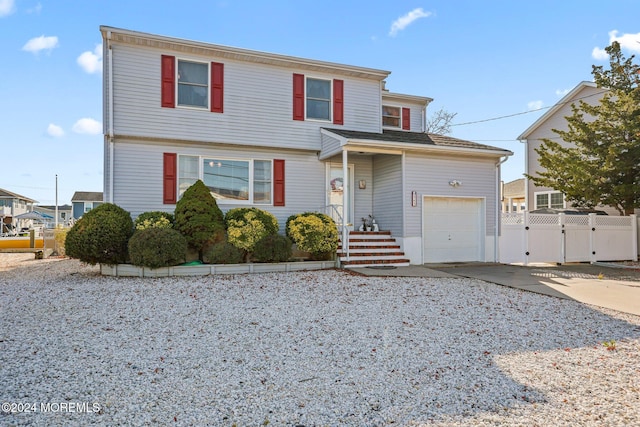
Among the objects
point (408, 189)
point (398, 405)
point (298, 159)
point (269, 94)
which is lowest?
point (398, 405)

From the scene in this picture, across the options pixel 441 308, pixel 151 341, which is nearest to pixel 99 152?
pixel 151 341

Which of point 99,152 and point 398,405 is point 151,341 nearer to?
point 398,405

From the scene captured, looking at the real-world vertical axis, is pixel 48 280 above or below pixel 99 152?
below

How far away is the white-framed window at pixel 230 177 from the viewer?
11445 millimetres

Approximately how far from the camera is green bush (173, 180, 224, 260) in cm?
989

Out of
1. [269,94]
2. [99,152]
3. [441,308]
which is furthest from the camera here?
[269,94]

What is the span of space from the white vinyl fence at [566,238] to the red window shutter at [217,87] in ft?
31.2

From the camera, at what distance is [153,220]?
992 cm

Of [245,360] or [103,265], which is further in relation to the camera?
[103,265]

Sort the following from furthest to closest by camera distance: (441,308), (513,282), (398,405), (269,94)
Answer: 1. (269,94)
2. (513,282)
3. (441,308)
4. (398,405)

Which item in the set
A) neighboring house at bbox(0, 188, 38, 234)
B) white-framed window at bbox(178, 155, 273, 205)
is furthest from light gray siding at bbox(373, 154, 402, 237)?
neighboring house at bbox(0, 188, 38, 234)

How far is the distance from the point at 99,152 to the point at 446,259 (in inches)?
418

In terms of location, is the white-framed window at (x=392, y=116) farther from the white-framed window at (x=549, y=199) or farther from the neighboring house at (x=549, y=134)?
the white-framed window at (x=549, y=199)

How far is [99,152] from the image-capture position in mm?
11305
